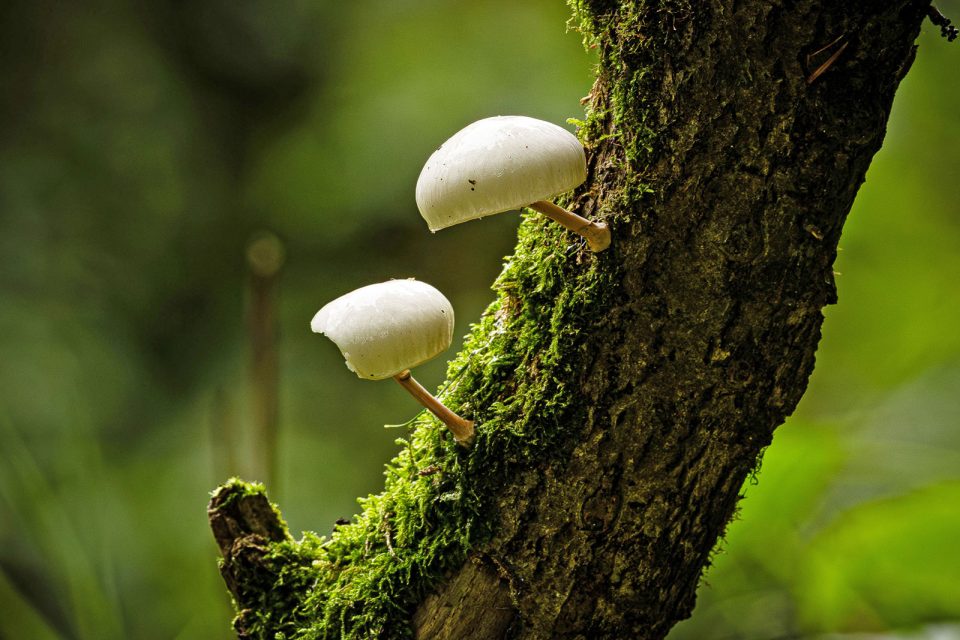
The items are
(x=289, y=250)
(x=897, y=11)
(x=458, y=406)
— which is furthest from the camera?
(x=289, y=250)

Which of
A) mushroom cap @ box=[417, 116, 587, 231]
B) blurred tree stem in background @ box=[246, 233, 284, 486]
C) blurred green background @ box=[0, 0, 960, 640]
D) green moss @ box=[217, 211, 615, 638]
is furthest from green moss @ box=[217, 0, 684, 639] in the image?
blurred green background @ box=[0, 0, 960, 640]

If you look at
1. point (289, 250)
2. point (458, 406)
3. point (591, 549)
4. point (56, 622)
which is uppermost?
point (289, 250)

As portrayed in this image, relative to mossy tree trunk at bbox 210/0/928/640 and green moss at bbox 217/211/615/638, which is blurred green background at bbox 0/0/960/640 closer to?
green moss at bbox 217/211/615/638

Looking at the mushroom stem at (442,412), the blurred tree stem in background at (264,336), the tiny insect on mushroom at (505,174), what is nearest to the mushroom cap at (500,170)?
the tiny insect on mushroom at (505,174)

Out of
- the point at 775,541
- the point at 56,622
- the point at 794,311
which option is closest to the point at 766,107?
the point at 794,311

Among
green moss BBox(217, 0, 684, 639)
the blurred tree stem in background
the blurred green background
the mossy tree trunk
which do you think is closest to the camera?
the mossy tree trunk

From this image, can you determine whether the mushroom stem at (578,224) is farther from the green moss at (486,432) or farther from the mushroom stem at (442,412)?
the mushroom stem at (442,412)

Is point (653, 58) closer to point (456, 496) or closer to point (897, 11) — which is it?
point (897, 11)

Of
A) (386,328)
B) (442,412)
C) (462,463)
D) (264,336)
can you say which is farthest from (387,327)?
(264,336)
